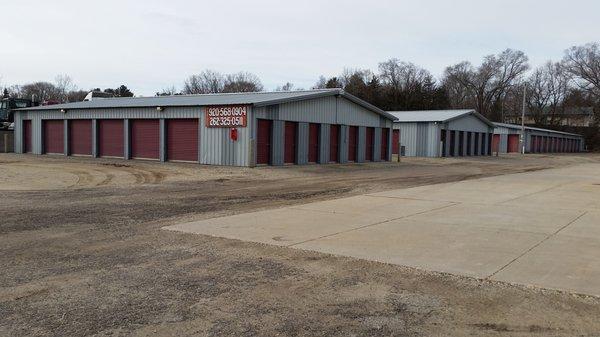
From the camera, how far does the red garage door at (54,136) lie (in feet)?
120

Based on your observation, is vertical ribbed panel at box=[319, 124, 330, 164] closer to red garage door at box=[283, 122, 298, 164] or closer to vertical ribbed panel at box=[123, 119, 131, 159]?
red garage door at box=[283, 122, 298, 164]

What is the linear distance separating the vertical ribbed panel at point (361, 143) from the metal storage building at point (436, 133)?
9.85 meters

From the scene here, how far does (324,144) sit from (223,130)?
745cm

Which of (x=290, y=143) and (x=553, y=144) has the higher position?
(x=290, y=143)

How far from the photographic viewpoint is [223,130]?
28.2m

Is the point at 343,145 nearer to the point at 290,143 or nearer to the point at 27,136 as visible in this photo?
the point at 290,143

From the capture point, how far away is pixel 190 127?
29797 millimetres

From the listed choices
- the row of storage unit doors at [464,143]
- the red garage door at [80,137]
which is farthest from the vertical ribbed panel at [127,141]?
the row of storage unit doors at [464,143]

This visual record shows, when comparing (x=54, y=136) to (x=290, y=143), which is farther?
(x=54, y=136)

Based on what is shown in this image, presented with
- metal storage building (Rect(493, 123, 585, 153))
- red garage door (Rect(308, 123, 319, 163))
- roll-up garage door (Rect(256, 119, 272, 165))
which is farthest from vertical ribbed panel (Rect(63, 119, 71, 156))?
metal storage building (Rect(493, 123, 585, 153))

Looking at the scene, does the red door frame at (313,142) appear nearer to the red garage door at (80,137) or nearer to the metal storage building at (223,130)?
the metal storage building at (223,130)

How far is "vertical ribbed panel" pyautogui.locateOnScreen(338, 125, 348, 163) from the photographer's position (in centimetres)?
3484

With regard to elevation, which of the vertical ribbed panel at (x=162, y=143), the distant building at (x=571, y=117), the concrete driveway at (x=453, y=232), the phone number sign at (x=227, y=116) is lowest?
the concrete driveway at (x=453, y=232)

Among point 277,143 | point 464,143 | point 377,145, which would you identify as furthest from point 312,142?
point 464,143
